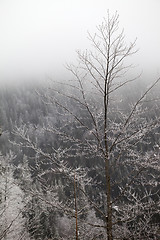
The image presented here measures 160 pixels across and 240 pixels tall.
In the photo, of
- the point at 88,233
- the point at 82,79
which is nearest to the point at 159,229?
the point at 88,233

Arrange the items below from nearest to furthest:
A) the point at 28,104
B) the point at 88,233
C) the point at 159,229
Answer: the point at 159,229, the point at 88,233, the point at 28,104

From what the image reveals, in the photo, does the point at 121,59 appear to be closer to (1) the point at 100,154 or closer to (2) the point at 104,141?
(2) the point at 104,141

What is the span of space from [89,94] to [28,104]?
92.9 m

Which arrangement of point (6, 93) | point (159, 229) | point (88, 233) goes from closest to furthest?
point (159, 229) → point (88, 233) → point (6, 93)

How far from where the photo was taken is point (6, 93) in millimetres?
111688

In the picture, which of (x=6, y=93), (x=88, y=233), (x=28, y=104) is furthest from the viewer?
(x=6, y=93)

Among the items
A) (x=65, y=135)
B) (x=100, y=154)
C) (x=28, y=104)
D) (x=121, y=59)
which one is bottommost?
(x=28, y=104)

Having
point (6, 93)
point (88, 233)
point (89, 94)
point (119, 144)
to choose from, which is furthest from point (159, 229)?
point (6, 93)

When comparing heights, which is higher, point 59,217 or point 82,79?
point 82,79

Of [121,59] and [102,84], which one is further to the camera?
[102,84]

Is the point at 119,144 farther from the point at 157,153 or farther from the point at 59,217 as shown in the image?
the point at 59,217

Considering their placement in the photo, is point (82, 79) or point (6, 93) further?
point (6, 93)

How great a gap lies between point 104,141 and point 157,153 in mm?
946

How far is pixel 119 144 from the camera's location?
327 centimetres
